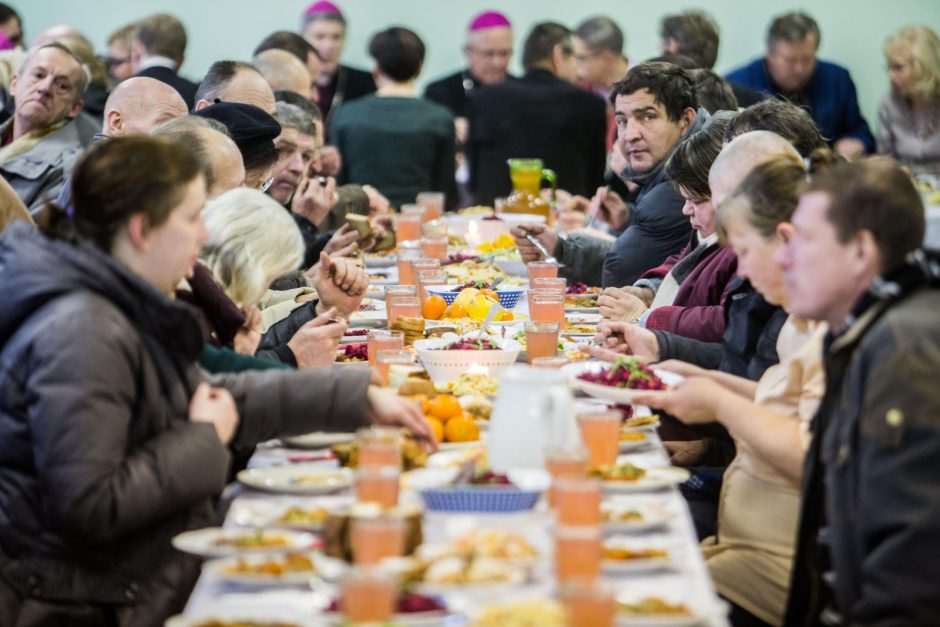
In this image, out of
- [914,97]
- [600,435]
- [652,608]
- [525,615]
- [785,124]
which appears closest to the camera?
[525,615]

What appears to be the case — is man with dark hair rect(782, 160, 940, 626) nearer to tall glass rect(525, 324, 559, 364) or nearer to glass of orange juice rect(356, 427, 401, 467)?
glass of orange juice rect(356, 427, 401, 467)

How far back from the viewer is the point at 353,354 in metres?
3.68

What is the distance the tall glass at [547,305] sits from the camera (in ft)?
13.1

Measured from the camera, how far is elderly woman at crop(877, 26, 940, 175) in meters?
8.60

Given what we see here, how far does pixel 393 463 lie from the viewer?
2.34 metres

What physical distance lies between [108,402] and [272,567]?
15.8 inches

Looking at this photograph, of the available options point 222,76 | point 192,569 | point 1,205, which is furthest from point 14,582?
point 222,76

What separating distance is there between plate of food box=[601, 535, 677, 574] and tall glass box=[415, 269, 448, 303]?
94.1 inches

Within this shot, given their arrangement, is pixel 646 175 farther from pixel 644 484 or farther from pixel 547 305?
pixel 644 484

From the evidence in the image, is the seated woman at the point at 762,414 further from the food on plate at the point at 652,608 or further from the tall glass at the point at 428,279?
the tall glass at the point at 428,279

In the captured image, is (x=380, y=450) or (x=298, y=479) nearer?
(x=380, y=450)

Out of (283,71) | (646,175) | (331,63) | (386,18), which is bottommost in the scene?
(646,175)

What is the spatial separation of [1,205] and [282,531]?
171cm

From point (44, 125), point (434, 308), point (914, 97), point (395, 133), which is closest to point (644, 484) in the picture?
point (434, 308)
